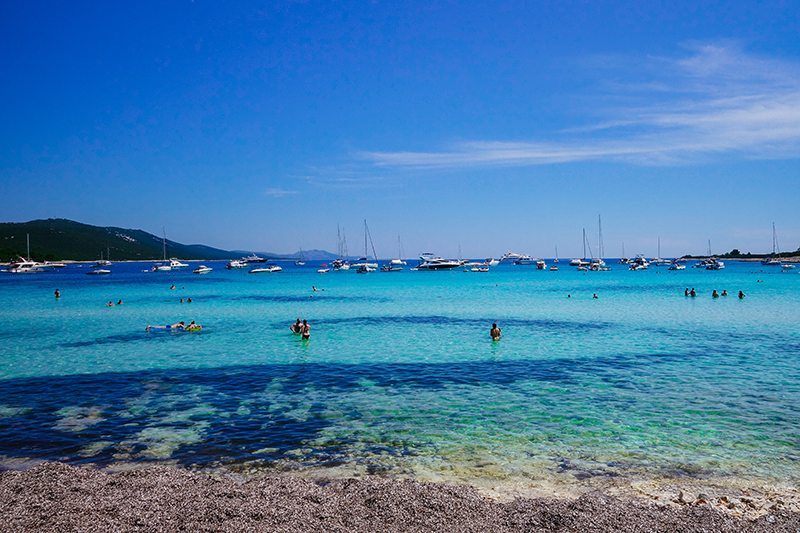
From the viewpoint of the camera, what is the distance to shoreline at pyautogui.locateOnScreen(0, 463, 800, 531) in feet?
33.1

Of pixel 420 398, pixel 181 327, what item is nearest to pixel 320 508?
pixel 420 398

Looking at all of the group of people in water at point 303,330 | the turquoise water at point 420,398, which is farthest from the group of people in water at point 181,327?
the group of people in water at point 303,330

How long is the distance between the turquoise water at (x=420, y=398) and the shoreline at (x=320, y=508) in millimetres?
1922

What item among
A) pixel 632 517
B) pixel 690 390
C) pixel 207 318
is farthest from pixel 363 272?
pixel 632 517

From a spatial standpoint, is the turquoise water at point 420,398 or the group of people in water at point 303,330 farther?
the group of people in water at point 303,330

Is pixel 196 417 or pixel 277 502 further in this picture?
pixel 196 417

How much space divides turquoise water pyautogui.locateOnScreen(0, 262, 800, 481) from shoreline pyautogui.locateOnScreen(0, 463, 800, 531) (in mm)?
1922

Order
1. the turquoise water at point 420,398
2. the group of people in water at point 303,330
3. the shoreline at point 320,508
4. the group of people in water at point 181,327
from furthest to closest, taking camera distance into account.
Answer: the group of people in water at point 181,327 < the group of people in water at point 303,330 < the turquoise water at point 420,398 < the shoreline at point 320,508

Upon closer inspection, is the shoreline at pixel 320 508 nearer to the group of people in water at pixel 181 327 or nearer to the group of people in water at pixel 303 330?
the group of people in water at pixel 303 330

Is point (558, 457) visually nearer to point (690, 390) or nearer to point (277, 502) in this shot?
point (277, 502)

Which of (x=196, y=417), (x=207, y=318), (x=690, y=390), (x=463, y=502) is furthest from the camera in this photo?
(x=207, y=318)

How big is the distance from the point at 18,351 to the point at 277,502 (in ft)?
96.8

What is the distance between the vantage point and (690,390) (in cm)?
2184

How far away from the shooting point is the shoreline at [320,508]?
10.1 metres
